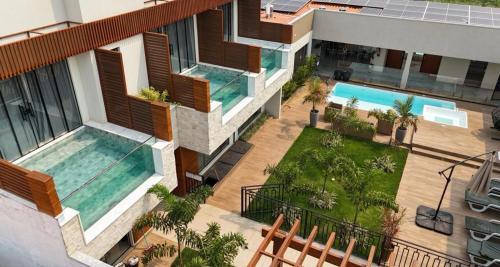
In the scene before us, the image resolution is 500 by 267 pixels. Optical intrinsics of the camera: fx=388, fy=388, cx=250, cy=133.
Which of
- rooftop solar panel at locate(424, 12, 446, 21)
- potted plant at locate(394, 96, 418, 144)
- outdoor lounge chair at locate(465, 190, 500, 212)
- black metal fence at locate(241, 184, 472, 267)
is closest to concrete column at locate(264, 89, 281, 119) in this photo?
potted plant at locate(394, 96, 418, 144)

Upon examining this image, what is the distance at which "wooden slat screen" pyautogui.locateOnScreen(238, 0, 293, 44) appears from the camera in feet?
71.2

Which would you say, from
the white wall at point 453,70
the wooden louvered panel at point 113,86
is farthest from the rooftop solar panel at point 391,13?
the wooden louvered panel at point 113,86

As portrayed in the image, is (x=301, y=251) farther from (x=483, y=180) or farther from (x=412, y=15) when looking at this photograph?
(x=412, y=15)

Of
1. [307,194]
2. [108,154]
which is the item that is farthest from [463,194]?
[108,154]

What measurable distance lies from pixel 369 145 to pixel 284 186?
24.0 feet

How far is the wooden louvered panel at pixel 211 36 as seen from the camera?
58.6 feet

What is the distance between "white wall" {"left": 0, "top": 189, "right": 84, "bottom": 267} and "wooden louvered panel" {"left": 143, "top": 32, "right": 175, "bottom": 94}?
656cm

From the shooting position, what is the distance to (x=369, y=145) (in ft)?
70.6

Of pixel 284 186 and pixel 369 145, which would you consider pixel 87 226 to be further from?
pixel 369 145

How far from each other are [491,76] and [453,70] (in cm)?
248

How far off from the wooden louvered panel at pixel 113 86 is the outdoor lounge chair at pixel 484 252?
13.5 meters

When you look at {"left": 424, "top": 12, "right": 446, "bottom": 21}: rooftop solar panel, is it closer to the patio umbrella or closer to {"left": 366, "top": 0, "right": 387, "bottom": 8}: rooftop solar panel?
{"left": 366, "top": 0, "right": 387, "bottom": 8}: rooftop solar panel

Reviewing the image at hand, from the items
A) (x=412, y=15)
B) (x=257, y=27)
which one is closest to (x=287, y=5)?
(x=257, y=27)

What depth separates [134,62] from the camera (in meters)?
14.7
